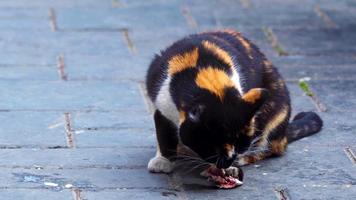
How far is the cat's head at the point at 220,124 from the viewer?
14.0ft

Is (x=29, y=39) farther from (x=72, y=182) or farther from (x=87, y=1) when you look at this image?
(x=72, y=182)

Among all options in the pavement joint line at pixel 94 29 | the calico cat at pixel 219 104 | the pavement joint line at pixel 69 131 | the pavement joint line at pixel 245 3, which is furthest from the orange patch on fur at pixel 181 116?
the pavement joint line at pixel 245 3

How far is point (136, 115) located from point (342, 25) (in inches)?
114

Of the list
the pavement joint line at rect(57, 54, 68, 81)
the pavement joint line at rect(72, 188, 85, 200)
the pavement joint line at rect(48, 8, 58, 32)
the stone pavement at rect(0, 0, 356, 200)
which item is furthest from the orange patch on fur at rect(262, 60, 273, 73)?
the pavement joint line at rect(48, 8, 58, 32)

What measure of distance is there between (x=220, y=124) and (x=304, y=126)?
1.32m

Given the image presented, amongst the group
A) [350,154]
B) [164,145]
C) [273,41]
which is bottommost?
[273,41]

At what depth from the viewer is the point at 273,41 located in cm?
741

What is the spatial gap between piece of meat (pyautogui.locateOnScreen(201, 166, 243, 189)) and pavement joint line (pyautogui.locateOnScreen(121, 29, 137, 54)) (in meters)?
2.51

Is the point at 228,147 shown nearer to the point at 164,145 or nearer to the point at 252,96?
the point at 252,96

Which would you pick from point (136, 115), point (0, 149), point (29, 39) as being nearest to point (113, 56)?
point (29, 39)

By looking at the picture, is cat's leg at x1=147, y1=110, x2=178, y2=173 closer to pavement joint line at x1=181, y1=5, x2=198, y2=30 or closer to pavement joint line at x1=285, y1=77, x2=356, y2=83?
pavement joint line at x1=285, y1=77, x2=356, y2=83

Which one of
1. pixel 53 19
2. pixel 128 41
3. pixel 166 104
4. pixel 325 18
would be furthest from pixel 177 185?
pixel 325 18

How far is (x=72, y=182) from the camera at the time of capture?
15.2 ft

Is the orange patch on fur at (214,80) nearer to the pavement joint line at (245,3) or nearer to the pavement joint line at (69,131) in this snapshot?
the pavement joint line at (69,131)
